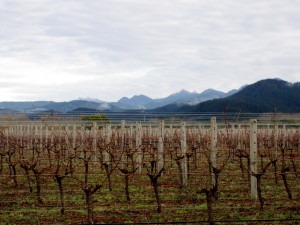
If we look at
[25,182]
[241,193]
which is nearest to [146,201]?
[241,193]

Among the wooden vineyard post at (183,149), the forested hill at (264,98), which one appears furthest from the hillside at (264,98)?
the wooden vineyard post at (183,149)

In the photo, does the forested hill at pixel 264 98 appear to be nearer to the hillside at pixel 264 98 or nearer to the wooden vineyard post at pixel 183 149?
the hillside at pixel 264 98

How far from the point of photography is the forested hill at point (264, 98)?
85.8 metres

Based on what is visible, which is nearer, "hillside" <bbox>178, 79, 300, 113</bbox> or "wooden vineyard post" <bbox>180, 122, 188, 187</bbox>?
"wooden vineyard post" <bbox>180, 122, 188, 187</bbox>

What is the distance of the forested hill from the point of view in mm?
85812

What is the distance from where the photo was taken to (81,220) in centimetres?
913

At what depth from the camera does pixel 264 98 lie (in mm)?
96312

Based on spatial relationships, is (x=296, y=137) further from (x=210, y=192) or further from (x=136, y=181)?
(x=210, y=192)

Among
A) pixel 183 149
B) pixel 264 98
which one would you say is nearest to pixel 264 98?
pixel 264 98

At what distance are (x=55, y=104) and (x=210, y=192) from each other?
6389 inches

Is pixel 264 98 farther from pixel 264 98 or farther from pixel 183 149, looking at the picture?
pixel 183 149

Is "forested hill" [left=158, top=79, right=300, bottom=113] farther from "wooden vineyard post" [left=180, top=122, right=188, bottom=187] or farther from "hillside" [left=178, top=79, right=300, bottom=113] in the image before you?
"wooden vineyard post" [left=180, top=122, right=188, bottom=187]

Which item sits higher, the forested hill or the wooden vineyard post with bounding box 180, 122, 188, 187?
the forested hill

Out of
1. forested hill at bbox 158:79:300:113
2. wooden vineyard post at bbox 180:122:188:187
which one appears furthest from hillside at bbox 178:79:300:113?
wooden vineyard post at bbox 180:122:188:187
